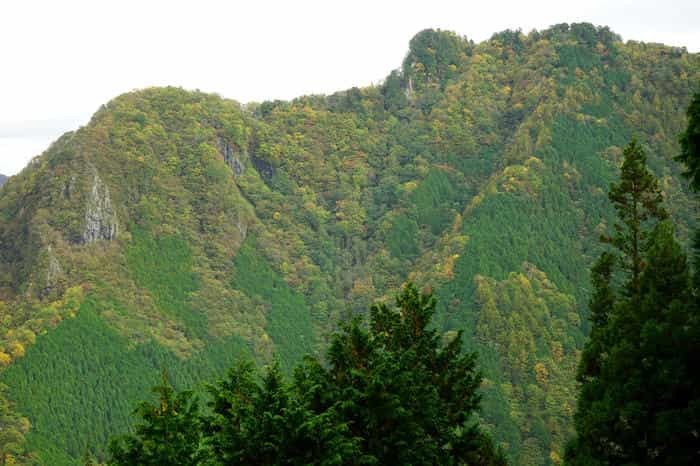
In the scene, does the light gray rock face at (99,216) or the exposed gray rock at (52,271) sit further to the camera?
the light gray rock face at (99,216)

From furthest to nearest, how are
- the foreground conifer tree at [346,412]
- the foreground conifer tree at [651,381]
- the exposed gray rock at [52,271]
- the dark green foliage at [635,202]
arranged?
1. the exposed gray rock at [52,271]
2. the dark green foliage at [635,202]
3. the foreground conifer tree at [346,412]
4. the foreground conifer tree at [651,381]

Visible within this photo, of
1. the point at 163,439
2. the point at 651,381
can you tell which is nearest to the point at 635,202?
the point at 651,381

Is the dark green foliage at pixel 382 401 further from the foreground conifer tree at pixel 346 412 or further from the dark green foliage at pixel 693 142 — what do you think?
the dark green foliage at pixel 693 142

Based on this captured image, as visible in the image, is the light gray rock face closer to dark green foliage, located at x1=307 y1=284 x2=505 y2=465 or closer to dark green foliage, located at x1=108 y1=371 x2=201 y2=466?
dark green foliage, located at x1=108 y1=371 x2=201 y2=466

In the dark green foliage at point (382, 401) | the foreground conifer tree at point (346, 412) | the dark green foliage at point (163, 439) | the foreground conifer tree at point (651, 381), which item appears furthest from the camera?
the dark green foliage at point (163, 439)

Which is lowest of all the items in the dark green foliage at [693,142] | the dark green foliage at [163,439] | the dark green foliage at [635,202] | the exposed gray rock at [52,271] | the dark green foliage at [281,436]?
the exposed gray rock at [52,271]

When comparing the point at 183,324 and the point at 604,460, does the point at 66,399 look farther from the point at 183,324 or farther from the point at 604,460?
the point at 604,460

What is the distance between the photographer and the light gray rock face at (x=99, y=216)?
18312 cm

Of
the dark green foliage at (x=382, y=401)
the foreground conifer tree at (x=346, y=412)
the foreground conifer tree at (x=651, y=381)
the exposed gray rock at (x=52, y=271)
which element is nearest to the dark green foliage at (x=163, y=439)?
the foreground conifer tree at (x=346, y=412)

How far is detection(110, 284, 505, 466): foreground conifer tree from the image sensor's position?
23297 mm

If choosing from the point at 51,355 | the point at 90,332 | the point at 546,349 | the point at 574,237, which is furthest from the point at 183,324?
the point at 574,237

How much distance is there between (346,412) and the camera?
85.0 ft

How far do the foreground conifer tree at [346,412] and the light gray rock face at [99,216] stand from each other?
6253 inches

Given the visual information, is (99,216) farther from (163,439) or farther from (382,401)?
(382,401)
